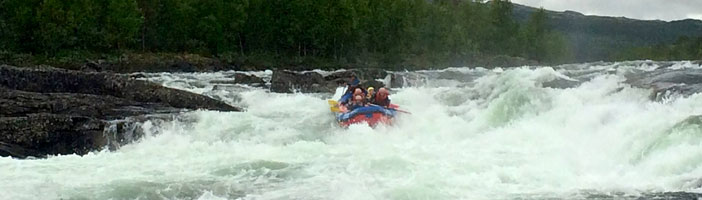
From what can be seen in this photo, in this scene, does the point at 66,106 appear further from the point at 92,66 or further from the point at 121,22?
the point at 121,22

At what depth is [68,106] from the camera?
16.3 meters

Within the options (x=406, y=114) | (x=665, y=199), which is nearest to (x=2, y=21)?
Result: (x=406, y=114)

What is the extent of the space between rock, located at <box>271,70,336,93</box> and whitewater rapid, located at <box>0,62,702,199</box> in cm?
687

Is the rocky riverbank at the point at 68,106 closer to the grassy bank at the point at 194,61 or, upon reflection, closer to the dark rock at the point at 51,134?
the dark rock at the point at 51,134

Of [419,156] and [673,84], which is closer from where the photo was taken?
[419,156]

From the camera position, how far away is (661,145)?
11750 mm

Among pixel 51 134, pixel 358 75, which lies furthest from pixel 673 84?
pixel 51 134

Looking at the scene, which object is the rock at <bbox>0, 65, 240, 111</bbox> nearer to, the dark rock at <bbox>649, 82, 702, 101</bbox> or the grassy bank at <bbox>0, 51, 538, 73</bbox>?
the dark rock at <bbox>649, 82, 702, 101</bbox>

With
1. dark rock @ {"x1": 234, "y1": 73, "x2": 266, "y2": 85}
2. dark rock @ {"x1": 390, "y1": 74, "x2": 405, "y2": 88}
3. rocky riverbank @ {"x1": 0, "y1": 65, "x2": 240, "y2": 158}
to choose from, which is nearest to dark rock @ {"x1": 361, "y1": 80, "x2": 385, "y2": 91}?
dark rock @ {"x1": 390, "y1": 74, "x2": 405, "y2": 88}

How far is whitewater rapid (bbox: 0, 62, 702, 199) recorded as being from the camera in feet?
33.2

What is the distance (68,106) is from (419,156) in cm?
863

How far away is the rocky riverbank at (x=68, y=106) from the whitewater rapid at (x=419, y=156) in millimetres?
952

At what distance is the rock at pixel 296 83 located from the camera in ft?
86.9

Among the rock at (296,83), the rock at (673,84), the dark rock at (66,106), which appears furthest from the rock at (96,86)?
the rock at (673,84)
